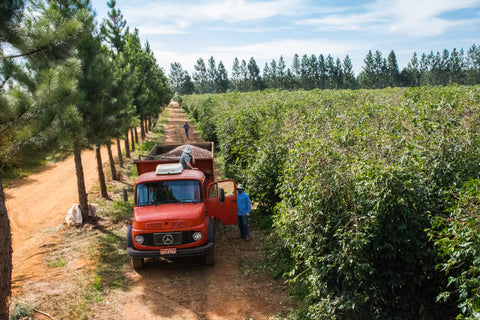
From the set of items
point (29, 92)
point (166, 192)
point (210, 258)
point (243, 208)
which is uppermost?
point (29, 92)

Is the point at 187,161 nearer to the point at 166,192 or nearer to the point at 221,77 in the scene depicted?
the point at 166,192

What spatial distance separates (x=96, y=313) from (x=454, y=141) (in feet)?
23.4

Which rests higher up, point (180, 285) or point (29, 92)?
point (29, 92)

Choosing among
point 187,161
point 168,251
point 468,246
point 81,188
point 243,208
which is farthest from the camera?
point 81,188

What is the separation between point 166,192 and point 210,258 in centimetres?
194

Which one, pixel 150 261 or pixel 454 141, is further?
pixel 150 261

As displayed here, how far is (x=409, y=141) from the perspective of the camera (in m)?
6.09

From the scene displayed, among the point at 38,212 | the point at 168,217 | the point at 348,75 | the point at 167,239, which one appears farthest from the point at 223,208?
the point at 348,75

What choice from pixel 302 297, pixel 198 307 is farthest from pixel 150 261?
pixel 302 297

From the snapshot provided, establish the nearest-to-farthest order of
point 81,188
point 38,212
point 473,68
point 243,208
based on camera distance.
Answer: point 243,208
point 81,188
point 38,212
point 473,68

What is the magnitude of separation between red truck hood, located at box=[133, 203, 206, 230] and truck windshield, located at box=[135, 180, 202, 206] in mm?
242

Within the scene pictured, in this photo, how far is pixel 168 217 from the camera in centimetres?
789

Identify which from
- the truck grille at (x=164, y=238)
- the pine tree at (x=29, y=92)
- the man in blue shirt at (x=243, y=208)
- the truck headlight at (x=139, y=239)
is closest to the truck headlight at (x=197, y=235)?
the truck grille at (x=164, y=238)

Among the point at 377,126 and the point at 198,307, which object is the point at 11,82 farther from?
the point at 377,126
